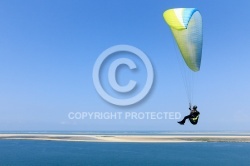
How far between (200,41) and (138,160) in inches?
1107

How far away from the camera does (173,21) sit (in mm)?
18391

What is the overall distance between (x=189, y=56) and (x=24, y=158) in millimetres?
34703

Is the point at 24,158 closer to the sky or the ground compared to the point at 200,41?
closer to the ground

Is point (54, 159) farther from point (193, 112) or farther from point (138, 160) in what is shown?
point (193, 112)

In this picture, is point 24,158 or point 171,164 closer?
point 171,164

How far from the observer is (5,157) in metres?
47.0

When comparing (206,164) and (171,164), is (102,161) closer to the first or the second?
(171,164)

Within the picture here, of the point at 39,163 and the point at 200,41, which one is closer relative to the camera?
the point at 200,41

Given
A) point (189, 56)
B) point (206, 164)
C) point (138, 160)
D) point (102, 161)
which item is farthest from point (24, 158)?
point (189, 56)

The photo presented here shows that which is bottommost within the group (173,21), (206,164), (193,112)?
(206,164)

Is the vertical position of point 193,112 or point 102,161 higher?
point 193,112

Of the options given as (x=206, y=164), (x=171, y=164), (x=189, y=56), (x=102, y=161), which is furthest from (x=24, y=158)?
(x=189, y=56)

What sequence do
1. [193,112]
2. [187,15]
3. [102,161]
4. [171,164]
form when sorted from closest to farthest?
1. [193,112]
2. [187,15]
3. [171,164]
4. [102,161]

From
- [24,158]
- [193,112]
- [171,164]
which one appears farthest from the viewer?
[24,158]
